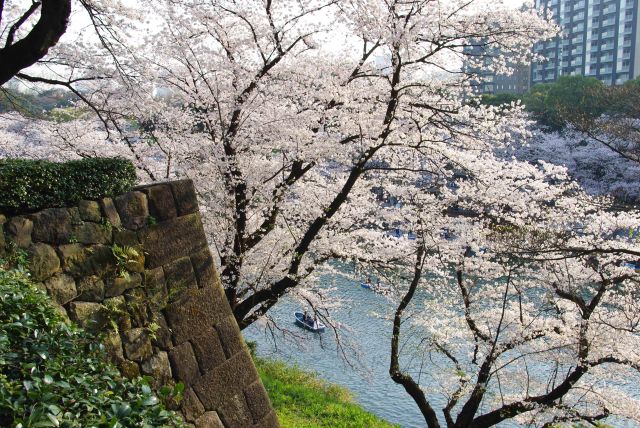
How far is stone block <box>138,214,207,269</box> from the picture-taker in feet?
11.2

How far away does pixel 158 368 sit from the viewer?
3.24 meters

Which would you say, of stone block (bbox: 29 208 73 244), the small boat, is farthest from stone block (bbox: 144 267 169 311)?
the small boat

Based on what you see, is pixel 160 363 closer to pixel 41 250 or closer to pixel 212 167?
pixel 41 250

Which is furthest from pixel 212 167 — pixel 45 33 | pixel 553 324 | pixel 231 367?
pixel 553 324

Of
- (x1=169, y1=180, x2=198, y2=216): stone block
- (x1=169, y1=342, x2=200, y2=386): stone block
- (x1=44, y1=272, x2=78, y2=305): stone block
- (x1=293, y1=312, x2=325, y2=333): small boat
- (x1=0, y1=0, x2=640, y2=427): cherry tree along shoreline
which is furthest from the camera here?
(x1=293, y1=312, x2=325, y2=333): small boat

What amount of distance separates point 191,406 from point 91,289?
0.98 metres

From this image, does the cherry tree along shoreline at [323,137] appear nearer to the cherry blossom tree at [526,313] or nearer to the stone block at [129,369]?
the cherry blossom tree at [526,313]

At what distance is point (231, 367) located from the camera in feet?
12.1

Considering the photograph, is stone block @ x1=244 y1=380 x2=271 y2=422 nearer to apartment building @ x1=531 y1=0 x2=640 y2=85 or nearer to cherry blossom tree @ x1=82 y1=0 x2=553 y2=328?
cherry blossom tree @ x1=82 y1=0 x2=553 y2=328

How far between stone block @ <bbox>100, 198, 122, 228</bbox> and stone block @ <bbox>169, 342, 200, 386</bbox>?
0.90 m

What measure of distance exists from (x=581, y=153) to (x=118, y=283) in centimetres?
2376

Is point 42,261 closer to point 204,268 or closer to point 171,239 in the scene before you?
point 171,239

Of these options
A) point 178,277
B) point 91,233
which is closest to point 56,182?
point 91,233

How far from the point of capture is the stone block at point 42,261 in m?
2.87
